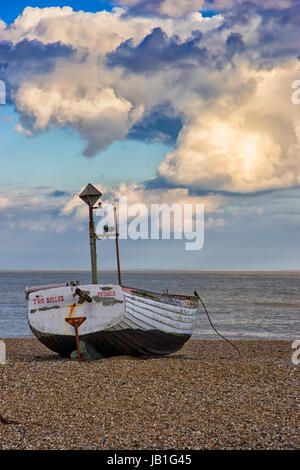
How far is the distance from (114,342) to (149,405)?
5530 millimetres

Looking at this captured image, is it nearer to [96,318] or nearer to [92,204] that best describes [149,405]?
[96,318]

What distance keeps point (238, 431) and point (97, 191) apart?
33.6 feet

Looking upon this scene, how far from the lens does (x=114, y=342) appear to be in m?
16.2

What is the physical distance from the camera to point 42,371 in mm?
13078

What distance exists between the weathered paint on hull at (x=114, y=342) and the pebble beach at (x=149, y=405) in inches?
36.3

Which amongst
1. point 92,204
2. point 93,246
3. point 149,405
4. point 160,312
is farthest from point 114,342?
point 149,405

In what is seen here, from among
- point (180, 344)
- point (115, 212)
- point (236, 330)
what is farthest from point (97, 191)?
point (236, 330)

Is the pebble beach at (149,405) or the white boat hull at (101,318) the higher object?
the white boat hull at (101,318)

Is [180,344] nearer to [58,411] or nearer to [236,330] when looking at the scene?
[58,411]

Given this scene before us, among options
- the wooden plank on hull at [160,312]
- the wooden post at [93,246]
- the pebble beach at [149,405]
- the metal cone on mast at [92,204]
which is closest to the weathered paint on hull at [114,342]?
the wooden plank on hull at [160,312]

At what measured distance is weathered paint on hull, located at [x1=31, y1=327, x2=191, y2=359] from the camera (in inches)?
629

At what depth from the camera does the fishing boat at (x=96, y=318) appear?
51.8ft

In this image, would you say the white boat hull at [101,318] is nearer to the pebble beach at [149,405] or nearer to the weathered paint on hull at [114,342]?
the weathered paint on hull at [114,342]

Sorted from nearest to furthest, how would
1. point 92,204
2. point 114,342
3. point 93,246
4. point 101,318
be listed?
point 101,318 → point 114,342 → point 93,246 → point 92,204
